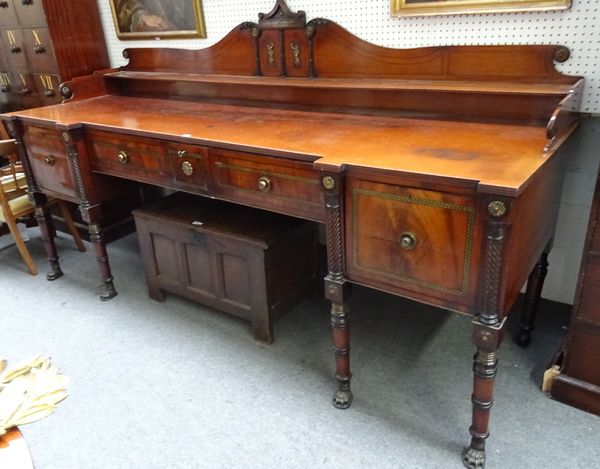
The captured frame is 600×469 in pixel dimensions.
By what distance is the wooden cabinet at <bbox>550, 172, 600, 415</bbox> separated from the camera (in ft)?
5.67

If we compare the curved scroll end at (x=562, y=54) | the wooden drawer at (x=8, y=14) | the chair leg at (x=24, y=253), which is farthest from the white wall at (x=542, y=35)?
the chair leg at (x=24, y=253)

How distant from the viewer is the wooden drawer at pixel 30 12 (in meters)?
2.96

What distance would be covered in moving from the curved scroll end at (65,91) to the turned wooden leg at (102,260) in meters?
0.84

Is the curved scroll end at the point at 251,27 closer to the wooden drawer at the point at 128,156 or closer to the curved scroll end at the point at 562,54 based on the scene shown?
the wooden drawer at the point at 128,156

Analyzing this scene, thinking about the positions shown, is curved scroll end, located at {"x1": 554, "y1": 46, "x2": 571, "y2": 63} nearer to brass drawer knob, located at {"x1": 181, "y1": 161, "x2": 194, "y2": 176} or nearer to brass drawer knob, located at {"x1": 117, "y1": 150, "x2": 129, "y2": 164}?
brass drawer knob, located at {"x1": 181, "y1": 161, "x2": 194, "y2": 176}

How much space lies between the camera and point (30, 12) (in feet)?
9.95

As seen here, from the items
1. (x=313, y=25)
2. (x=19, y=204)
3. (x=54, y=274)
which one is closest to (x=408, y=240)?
(x=313, y=25)

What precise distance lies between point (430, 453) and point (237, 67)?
6.53 feet

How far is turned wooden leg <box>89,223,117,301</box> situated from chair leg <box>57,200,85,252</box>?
604mm

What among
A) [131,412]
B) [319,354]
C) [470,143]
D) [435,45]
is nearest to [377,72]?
[435,45]

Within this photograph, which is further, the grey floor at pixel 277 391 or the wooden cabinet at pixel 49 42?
the wooden cabinet at pixel 49 42

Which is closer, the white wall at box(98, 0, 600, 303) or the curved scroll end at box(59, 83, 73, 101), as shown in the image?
the white wall at box(98, 0, 600, 303)

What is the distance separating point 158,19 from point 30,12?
0.80m

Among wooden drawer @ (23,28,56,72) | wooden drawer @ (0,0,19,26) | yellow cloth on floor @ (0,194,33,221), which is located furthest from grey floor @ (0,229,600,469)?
wooden drawer @ (0,0,19,26)
